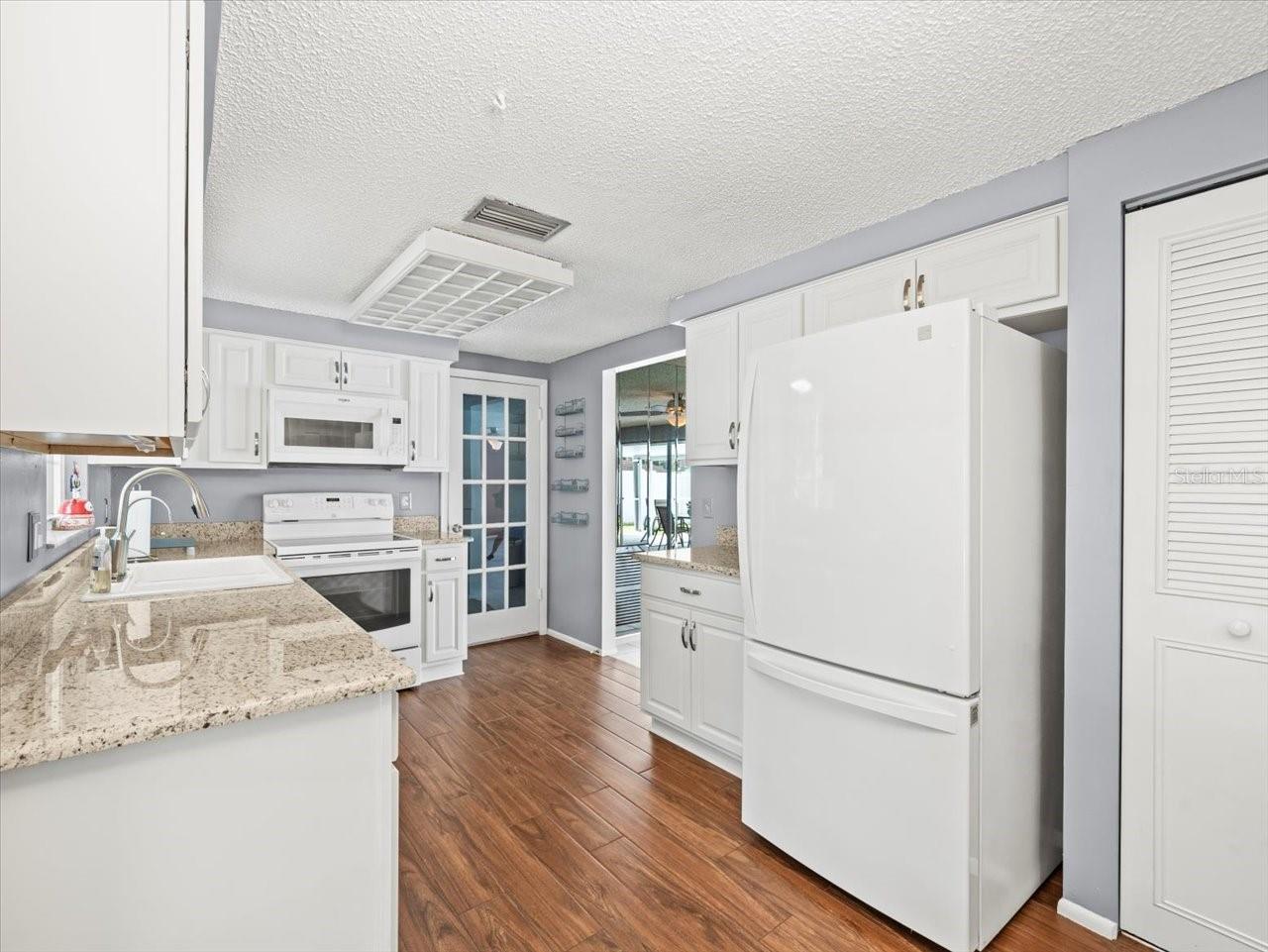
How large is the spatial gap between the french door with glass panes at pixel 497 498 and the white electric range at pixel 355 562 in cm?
81

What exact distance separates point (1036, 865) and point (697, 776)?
48.9 inches

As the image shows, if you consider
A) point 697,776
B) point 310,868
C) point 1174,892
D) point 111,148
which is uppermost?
point 111,148

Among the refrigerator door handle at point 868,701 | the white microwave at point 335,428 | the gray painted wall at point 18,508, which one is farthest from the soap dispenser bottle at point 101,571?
the refrigerator door handle at point 868,701

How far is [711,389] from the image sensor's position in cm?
317

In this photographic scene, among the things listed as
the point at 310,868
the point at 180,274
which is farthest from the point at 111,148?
the point at 310,868

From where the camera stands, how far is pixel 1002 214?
2.07m

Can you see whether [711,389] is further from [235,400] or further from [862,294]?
[235,400]

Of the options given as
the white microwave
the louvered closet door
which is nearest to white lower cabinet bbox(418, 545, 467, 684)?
the white microwave

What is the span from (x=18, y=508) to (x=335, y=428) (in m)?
2.13

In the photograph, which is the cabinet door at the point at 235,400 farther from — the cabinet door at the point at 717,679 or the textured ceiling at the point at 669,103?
the cabinet door at the point at 717,679

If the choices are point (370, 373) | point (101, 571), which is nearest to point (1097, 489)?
point (101, 571)

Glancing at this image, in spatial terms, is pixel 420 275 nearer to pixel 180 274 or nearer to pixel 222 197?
pixel 222 197

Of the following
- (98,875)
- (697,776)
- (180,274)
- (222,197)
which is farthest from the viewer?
(697,776)

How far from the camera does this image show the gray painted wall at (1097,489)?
1783 millimetres
